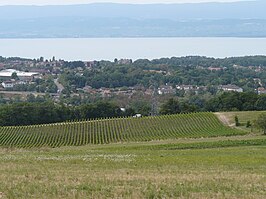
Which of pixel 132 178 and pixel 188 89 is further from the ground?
pixel 132 178

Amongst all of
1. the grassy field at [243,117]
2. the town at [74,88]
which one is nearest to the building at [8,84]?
the town at [74,88]

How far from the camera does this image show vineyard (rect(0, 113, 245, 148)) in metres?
43.6

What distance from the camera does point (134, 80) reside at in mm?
140875

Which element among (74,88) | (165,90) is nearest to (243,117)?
(165,90)

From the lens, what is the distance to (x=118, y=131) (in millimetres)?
47812

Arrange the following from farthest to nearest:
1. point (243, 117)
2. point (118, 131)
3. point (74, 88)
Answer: point (74, 88), point (243, 117), point (118, 131)

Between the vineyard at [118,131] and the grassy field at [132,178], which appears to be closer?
the grassy field at [132,178]

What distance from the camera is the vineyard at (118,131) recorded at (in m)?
43.6

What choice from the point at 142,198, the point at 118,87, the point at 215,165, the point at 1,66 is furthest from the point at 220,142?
the point at 1,66

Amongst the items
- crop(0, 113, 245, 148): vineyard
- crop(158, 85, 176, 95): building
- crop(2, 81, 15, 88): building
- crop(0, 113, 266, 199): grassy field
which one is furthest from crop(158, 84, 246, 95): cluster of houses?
crop(0, 113, 266, 199): grassy field

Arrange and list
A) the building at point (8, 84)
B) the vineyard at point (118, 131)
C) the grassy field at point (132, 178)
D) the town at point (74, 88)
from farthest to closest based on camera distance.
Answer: the building at point (8, 84), the town at point (74, 88), the vineyard at point (118, 131), the grassy field at point (132, 178)

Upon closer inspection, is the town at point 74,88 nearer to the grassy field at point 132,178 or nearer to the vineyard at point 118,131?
the vineyard at point 118,131

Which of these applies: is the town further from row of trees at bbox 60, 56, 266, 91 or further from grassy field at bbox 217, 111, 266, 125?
grassy field at bbox 217, 111, 266, 125

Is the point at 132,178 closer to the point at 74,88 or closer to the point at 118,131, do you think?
the point at 118,131
